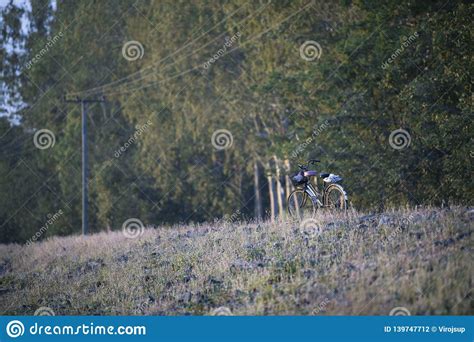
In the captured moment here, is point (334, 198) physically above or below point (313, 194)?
below

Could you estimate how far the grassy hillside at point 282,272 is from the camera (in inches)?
423

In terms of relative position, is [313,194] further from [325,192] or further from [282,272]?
[282,272]

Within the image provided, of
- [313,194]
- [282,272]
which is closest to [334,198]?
[313,194]

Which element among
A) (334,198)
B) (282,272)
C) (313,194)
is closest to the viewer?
(282,272)

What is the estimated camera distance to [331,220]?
613 inches

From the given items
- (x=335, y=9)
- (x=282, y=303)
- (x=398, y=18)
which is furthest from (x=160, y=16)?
(x=282, y=303)

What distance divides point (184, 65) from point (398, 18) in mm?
16499

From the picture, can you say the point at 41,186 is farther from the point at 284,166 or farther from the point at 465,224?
the point at 465,224

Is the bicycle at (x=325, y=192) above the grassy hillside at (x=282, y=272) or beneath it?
above

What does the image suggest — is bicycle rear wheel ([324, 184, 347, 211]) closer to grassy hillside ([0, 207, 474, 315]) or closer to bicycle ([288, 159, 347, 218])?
bicycle ([288, 159, 347, 218])

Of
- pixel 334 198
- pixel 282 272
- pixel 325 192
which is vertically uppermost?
pixel 325 192

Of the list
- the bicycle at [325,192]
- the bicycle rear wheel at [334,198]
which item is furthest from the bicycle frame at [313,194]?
the bicycle rear wheel at [334,198]

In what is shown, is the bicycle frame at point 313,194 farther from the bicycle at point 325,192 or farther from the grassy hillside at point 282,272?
the grassy hillside at point 282,272

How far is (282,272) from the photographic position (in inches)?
499
